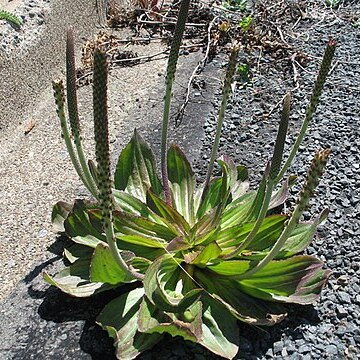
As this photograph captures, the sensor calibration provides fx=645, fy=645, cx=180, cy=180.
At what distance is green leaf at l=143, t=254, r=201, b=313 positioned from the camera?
114 inches

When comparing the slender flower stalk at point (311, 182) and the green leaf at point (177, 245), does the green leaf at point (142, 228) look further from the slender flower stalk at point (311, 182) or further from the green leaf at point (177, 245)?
the slender flower stalk at point (311, 182)

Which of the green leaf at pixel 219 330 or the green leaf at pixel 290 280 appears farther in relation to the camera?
the green leaf at pixel 290 280

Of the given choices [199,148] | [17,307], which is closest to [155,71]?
[199,148]

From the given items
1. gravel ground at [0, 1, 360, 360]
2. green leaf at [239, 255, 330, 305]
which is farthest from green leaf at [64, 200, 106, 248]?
green leaf at [239, 255, 330, 305]

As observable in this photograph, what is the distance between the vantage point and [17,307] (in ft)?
11.0

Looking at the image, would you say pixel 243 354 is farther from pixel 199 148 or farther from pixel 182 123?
pixel 182 123

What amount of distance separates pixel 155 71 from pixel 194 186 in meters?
2.21

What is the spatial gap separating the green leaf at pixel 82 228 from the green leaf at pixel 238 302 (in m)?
0.56

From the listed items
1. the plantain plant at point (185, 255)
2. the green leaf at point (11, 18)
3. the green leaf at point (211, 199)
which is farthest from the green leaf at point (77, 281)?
the green leaf at point (11, 18)

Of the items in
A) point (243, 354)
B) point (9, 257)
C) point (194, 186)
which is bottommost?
point (9, 257)

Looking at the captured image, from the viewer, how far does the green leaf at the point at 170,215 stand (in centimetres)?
334

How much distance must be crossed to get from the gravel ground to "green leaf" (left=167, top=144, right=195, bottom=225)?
1.68 ft

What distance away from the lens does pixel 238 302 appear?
10.2 ft

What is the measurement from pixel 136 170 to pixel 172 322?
4.03 ft
